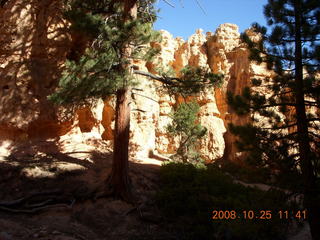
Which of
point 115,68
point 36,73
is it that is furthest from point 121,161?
point 36,73

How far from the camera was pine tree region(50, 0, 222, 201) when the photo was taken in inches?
295

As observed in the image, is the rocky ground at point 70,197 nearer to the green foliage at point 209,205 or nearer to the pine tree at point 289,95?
the green foliage at point 209,205

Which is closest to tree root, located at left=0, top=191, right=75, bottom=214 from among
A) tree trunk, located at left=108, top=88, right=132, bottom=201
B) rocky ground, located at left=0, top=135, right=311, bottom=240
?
rocky ground, located at left=0, top=135, right=311, bottom=240

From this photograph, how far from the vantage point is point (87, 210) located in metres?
7.46

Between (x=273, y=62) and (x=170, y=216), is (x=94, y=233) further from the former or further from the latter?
(x=273, y=62)

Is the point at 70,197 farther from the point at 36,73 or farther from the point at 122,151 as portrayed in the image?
the point at 36,73

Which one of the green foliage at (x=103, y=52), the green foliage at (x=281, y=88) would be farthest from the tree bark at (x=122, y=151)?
the green foliage at (x=281, y=88)

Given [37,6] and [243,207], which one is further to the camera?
[37,6]

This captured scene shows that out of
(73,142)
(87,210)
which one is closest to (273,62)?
(87,210)

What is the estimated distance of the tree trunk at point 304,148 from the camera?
530 cm

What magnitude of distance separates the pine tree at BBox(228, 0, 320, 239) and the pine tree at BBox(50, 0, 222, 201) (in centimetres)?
259

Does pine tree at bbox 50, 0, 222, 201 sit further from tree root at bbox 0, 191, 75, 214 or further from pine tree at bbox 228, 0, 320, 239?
pine tree at bbox 228, 0, 320, 239

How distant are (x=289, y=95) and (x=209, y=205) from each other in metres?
3.89

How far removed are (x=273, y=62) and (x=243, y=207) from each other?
3786mm
